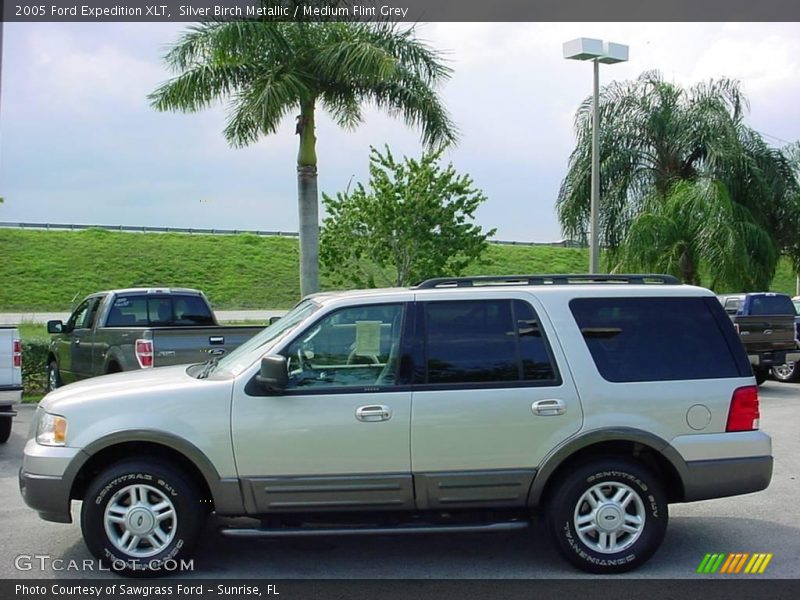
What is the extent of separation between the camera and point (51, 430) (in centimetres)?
618

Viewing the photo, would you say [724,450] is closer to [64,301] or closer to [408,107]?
[408,107]

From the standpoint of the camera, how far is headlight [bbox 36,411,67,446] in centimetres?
609

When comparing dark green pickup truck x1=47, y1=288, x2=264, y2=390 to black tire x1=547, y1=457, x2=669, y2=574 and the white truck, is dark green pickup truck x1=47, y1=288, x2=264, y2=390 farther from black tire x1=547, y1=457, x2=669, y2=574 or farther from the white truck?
black tire x1=547, y1=457, x2=669, y2=574

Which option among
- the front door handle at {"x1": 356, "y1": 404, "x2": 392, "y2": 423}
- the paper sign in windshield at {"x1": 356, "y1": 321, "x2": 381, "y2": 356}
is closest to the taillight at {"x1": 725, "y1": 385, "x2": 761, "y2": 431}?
the front door handle at {"x1": 356, "y1": 404, "x2": 392, "y2": 423}

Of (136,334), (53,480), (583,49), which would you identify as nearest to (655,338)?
(53,480)

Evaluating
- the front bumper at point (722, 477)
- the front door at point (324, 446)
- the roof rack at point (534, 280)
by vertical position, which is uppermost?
the roof rack at point (534, 280)

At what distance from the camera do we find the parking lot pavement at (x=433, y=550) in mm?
6230

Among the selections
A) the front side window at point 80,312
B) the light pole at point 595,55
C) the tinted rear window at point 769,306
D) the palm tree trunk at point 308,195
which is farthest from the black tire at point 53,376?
the tinted rear window at point 769,306

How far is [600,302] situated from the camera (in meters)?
6.48

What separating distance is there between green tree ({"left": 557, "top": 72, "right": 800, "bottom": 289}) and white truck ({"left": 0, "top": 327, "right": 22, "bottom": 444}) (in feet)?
60.1

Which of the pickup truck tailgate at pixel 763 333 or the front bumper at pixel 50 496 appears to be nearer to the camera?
the front bumper at pixel 50 496

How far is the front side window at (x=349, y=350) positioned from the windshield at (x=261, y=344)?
202 mm

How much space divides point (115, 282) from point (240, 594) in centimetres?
4403

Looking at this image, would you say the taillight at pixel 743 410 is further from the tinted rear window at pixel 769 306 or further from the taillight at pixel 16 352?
the tinted rear window at pixel 769 306
